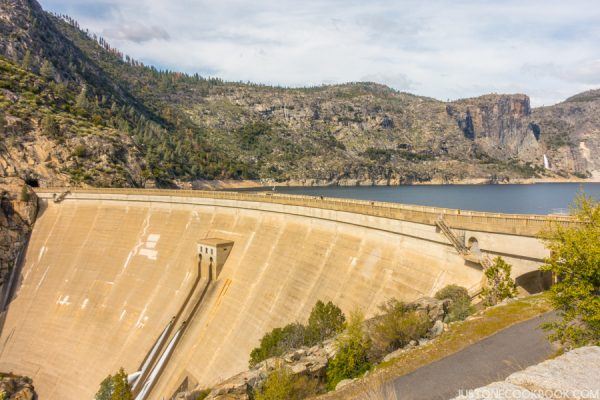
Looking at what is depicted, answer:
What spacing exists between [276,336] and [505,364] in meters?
14.1

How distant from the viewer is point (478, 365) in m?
12.8

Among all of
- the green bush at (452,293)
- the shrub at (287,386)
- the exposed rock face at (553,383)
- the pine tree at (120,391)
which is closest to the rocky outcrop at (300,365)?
the shrub at (287,386)

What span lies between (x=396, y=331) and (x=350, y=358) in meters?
2.28

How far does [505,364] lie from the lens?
500 inches

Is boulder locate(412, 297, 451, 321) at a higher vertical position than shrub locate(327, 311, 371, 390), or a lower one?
higher

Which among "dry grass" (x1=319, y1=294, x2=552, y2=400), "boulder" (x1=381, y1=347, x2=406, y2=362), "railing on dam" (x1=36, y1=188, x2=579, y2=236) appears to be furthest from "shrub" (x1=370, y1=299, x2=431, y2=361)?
"railing on dam" (x1=36, y1=188, x2=579, y2=236)

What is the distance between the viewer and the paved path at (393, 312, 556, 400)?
11.8 m

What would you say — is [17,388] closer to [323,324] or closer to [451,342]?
[323,324]

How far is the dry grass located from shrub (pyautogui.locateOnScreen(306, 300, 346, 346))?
7.47 metres

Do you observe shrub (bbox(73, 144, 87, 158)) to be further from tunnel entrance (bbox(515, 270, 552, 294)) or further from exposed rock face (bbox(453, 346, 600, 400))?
exposed rock face (bbox(453, 346, 600, 400))

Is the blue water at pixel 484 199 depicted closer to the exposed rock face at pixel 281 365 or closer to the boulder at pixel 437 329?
the boulder at pixel 437 329

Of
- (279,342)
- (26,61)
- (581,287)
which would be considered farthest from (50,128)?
(581,287)

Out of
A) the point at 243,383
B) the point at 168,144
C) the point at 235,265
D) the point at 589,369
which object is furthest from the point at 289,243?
the point at 168,144

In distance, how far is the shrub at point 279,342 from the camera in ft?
71.8
